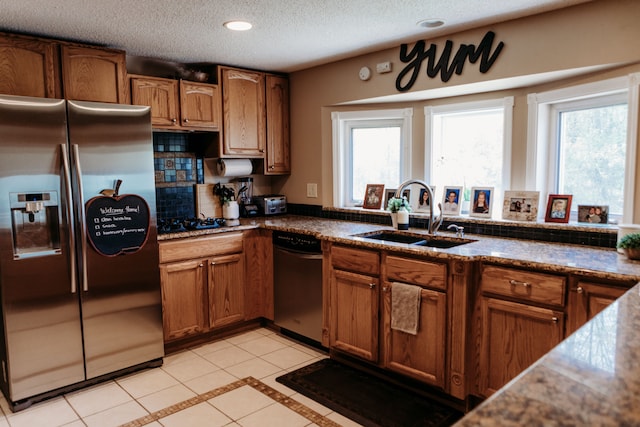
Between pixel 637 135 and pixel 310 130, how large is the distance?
2517mm

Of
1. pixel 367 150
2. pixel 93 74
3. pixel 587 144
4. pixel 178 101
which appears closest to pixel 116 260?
pixel 93 74

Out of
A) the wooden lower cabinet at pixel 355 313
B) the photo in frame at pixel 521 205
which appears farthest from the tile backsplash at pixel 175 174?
the photo in frame at pixel 521 205

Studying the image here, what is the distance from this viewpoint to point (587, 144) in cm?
291

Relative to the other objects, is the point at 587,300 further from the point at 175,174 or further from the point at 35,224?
the point at 175,174

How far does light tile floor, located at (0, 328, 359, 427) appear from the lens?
2520mm

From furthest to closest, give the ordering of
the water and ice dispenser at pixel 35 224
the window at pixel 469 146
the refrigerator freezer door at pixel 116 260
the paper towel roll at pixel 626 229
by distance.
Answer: the window at pixel 469 146 → the refrigerator freezer door at pixel 116 260 → the water and ice dispenser at pixel 35 224 → the paper towel roll at pixel 626 229

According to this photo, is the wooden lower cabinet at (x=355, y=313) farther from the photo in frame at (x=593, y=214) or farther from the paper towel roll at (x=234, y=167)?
the paper towel roll at (x=234, y=167)

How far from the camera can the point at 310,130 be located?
13.8 ft

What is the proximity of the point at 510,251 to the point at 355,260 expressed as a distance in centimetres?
95

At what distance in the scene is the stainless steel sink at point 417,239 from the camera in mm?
3008

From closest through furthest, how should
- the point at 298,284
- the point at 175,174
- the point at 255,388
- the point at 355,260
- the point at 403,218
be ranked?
the point at 255,388 < the point at 355,260 < the point at 403,218 < the point at 298,284 < the point at 175,174

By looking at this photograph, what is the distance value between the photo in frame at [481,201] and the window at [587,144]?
1.01 ft

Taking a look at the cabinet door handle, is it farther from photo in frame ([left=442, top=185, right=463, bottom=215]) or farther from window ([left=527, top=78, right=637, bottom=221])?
photo in frame ([left=442, top=185, right=463, bottom=215])

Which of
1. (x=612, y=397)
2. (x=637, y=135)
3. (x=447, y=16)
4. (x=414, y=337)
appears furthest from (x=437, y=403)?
(x=447, y=16)
